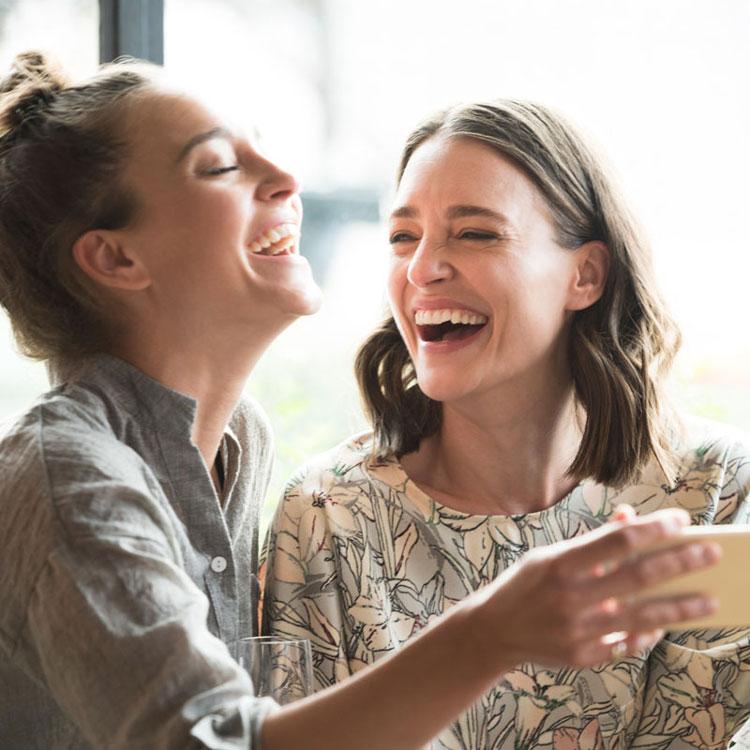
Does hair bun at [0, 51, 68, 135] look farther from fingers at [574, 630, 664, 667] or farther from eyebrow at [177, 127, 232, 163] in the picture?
fingers at [574, 630, 664, 667]

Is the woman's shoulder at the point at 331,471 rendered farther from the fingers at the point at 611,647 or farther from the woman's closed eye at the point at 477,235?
the fingers at the point at 611,647

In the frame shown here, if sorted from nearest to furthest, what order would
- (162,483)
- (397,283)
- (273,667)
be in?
(273,667), (162,483), (397,283)

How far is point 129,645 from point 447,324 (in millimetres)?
871

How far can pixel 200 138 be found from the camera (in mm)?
1404

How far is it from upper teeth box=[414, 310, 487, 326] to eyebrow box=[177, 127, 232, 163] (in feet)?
1.41

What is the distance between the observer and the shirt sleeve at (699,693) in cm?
162

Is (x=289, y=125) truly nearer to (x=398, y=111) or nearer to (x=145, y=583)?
(x=398, y=111)

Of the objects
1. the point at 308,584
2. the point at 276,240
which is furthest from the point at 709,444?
the point at 276,240

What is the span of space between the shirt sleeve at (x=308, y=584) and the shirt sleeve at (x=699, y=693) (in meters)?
0.49

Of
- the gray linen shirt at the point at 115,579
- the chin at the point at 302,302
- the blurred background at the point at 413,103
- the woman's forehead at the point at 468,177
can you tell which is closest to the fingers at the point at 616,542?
the gray linen shirt at the point at 115,579

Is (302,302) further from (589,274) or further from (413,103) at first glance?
(413,103)

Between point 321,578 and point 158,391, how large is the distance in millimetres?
422

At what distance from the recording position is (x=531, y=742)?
1589 millimetres

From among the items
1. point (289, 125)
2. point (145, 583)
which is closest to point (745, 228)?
point (289, 125)
